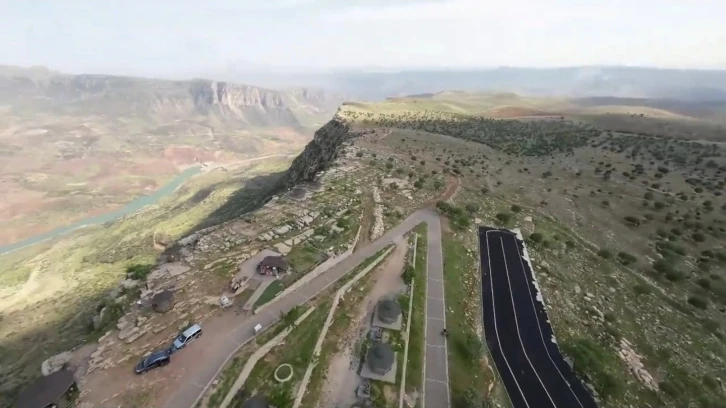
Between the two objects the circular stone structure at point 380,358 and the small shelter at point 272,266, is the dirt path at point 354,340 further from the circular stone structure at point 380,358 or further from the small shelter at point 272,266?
the small shelter at point 272,266

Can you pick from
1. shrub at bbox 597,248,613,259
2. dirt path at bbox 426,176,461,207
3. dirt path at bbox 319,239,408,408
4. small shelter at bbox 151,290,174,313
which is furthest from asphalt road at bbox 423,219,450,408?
small shelter at bbox 151,290,174,313

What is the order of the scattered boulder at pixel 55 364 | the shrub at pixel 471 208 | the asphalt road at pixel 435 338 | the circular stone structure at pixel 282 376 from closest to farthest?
1. the circular stone structure at pixel 282 376
2. the scattered boulder at pixel 55 364
3. the asphalt road at pixel 435 338
4. the shrub at pixel 471 208

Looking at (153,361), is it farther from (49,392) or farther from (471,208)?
(471,208)

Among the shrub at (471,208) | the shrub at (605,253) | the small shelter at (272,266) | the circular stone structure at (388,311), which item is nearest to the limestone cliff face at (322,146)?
the shrub at (471,208)

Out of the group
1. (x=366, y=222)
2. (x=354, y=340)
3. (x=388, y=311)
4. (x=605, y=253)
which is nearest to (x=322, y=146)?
(x=366, y=222)

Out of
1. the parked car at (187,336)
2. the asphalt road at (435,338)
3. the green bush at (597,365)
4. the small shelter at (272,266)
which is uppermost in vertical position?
the small shelter at (272,266)

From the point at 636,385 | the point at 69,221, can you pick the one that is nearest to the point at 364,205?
the point at 636,385
